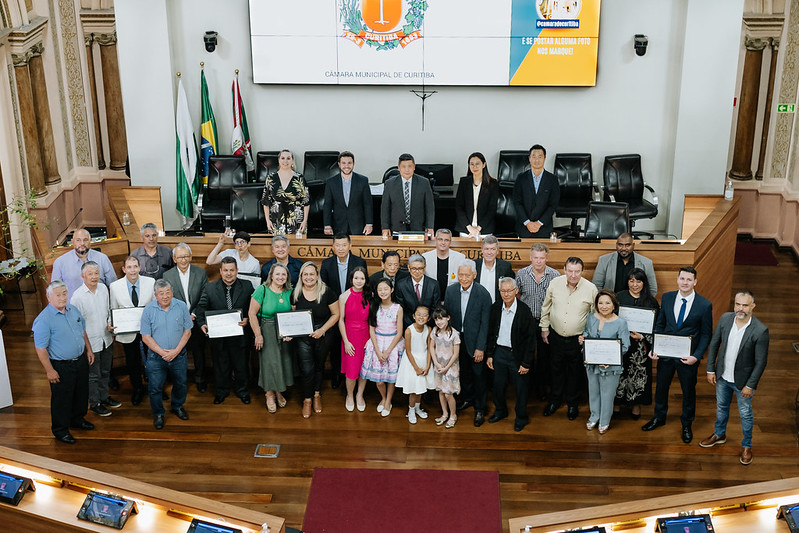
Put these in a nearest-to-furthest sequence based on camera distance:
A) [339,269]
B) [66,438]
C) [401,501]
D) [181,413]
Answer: [401,501], [66,438], [181,413], [339,269]

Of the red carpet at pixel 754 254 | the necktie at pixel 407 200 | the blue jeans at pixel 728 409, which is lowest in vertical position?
the blue jeans at pixel 728 409

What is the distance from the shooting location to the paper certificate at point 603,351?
7.08 m

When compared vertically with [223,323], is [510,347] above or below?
below

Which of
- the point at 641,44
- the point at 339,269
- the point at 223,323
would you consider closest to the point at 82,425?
the point at 223,323

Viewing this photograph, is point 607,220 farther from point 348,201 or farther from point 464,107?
point 464,107

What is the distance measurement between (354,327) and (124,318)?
1.97 meters

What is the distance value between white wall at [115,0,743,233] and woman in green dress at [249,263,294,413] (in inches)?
162

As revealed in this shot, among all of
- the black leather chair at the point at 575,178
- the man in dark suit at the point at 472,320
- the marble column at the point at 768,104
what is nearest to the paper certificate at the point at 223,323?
the man in dark suit at the point at 472,320

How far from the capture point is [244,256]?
7.92 meters

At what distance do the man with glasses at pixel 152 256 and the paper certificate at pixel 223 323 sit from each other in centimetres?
77

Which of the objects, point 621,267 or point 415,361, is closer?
point 415,361

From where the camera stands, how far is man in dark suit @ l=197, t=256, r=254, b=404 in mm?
7611

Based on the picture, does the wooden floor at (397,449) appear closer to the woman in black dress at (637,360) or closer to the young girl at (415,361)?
the woman in black dress at (637,360)

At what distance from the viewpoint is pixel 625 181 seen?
1090cm
